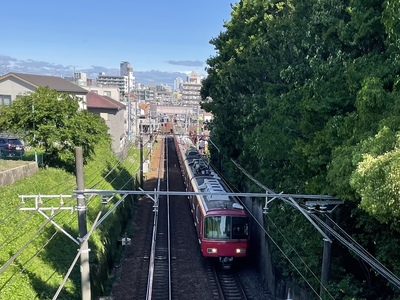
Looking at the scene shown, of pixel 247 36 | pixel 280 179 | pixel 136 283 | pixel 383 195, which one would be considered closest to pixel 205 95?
pixel 247 36

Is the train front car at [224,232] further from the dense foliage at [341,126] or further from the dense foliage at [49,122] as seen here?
the dense foliage at [49,122]

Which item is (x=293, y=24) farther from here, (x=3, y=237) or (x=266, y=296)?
(x=3, y=237)

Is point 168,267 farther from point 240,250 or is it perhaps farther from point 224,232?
point 240,250

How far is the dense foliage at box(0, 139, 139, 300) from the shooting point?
31.3ft

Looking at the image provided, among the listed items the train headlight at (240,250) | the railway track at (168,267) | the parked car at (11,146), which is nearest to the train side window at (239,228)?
the train headlight at (240,250)

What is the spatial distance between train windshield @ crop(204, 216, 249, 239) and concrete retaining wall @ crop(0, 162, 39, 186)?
338 inches

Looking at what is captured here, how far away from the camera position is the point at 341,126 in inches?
342

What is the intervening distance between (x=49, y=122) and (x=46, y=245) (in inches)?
343

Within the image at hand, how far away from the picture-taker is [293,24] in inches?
568

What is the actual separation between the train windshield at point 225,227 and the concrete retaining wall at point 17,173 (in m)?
8.59

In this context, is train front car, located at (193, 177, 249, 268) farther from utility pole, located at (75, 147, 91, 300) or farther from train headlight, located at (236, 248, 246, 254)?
utility pole, located at (75, 147, 91, 300)

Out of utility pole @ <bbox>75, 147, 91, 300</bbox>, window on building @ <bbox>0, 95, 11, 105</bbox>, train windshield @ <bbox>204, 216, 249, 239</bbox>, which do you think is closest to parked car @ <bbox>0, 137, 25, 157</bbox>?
window on building @ <bbox>0, 95, 11, 105</bbox>

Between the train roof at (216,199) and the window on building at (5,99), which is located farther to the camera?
the window on building at (5,99)

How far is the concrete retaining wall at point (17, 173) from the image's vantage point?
1555 cm
